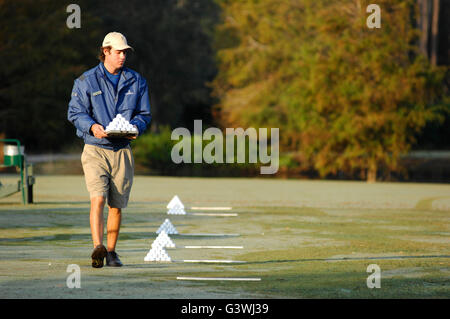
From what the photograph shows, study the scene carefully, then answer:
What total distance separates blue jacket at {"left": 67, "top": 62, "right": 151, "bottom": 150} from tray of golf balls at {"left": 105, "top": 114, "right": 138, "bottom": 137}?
7.6 inches

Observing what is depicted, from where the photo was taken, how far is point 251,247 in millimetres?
12391

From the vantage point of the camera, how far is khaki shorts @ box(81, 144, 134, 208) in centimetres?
973

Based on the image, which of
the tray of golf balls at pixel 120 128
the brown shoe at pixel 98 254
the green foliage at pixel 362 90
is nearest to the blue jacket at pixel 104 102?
the tray of golf balls at pixel 120 128

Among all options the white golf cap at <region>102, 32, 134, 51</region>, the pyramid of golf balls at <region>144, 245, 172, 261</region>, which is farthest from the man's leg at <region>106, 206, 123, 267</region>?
the white golf cap at <region>102, 32, 134, 51</region>

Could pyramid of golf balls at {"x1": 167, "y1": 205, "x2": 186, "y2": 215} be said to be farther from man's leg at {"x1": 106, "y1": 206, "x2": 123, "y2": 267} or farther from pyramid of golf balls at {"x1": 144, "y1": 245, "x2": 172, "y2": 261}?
man's leg at {"x1": 106, "y1": 206, "x2": 123, "y2": 267}

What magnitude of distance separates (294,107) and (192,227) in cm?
2304

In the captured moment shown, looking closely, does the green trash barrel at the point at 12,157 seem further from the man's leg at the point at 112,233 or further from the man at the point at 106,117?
the man at the point at 106,117

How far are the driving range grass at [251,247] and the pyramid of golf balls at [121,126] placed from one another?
144 centimetres

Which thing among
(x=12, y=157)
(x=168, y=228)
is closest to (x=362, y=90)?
(x=12, y=157)

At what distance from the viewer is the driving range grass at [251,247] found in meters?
8.62

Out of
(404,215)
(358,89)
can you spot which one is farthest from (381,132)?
(404,215)

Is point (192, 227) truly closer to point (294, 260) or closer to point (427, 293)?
point (294, 260)

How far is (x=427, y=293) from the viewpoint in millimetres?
8445

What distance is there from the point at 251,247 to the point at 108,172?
125 inches
